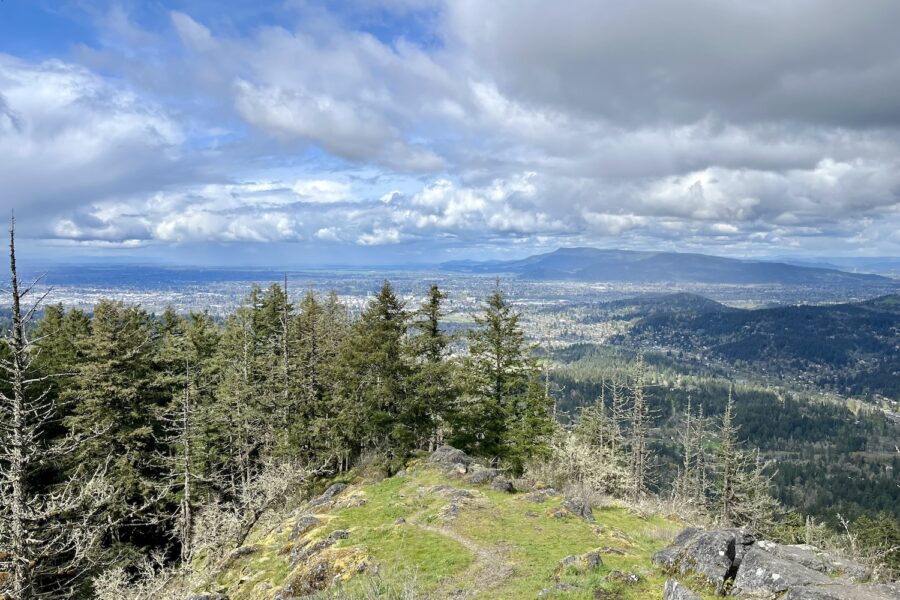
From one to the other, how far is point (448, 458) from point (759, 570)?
62.8 feet

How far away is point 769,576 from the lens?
11.8m

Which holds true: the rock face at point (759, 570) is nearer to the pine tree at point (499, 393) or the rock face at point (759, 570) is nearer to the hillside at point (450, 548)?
the hillside at point (450, 548)

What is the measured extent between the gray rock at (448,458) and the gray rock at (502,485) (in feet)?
10.1

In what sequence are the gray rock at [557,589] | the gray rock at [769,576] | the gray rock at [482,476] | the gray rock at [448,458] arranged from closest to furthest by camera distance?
the gray rock at [769,576], the gray rock at [557,589], the gray rock at [482,476], the gray rock at [448,458]

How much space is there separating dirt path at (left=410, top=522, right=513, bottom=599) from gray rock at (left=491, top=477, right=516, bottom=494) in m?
6.47

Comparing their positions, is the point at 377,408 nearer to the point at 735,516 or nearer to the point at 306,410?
the point at 306,410

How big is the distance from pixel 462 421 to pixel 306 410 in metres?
11.8

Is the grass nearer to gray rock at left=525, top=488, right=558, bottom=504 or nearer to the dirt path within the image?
the dirt path

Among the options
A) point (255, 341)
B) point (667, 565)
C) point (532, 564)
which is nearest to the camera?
point (667, 565)

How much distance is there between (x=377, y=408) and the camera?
3384 centimetres

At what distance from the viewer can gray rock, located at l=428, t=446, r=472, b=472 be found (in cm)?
2852

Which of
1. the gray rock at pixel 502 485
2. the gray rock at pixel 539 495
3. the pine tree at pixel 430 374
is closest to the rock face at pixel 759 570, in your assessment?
the gray rock at pixel 539 495

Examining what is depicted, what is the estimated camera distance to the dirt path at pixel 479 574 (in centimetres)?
1492

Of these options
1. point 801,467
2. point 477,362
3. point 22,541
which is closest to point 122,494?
point 22,541
